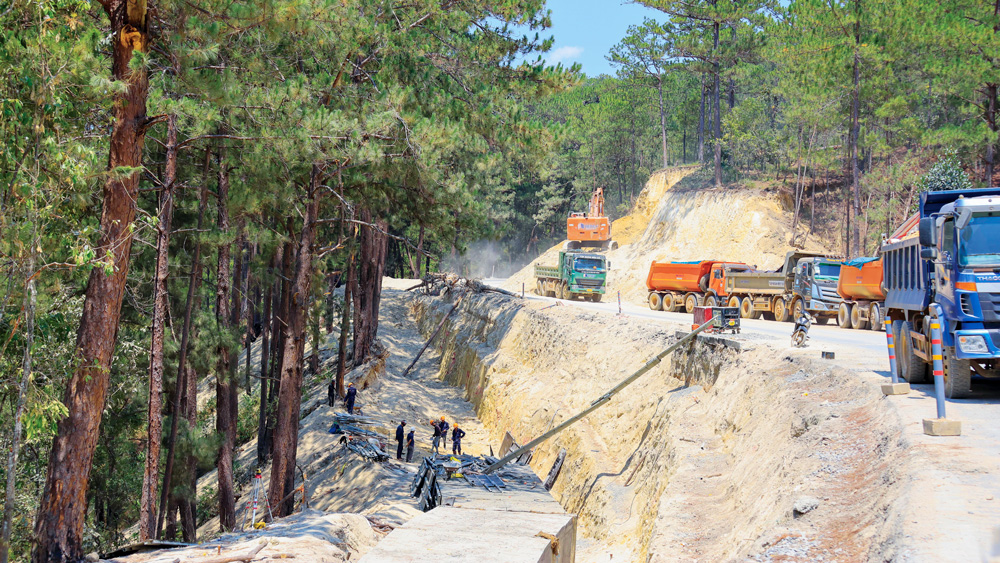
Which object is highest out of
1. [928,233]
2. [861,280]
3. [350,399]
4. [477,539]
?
[928,233]

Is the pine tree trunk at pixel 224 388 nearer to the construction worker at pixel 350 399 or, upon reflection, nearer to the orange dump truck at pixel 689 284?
the construction worker at pixel 350 399

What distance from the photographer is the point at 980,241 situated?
31.0ft

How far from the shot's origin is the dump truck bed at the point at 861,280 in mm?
21484

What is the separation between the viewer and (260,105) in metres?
12.1

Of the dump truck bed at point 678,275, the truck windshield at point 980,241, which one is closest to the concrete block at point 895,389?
the truck windshield at point 980,241

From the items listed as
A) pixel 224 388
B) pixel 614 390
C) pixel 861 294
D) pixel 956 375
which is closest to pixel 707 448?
pixel 614 390

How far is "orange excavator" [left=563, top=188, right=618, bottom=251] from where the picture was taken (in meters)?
52.2

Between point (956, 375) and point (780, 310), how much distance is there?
17.9 meters

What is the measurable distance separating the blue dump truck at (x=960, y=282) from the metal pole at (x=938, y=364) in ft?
1.14

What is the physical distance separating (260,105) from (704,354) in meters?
10.4

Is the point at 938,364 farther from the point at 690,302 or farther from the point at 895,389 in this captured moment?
the point at 690,302

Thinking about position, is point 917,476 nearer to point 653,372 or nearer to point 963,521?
point 963,521

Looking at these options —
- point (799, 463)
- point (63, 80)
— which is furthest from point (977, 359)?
point (63, 80)

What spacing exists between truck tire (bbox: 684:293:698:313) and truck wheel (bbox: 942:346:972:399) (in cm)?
2130
